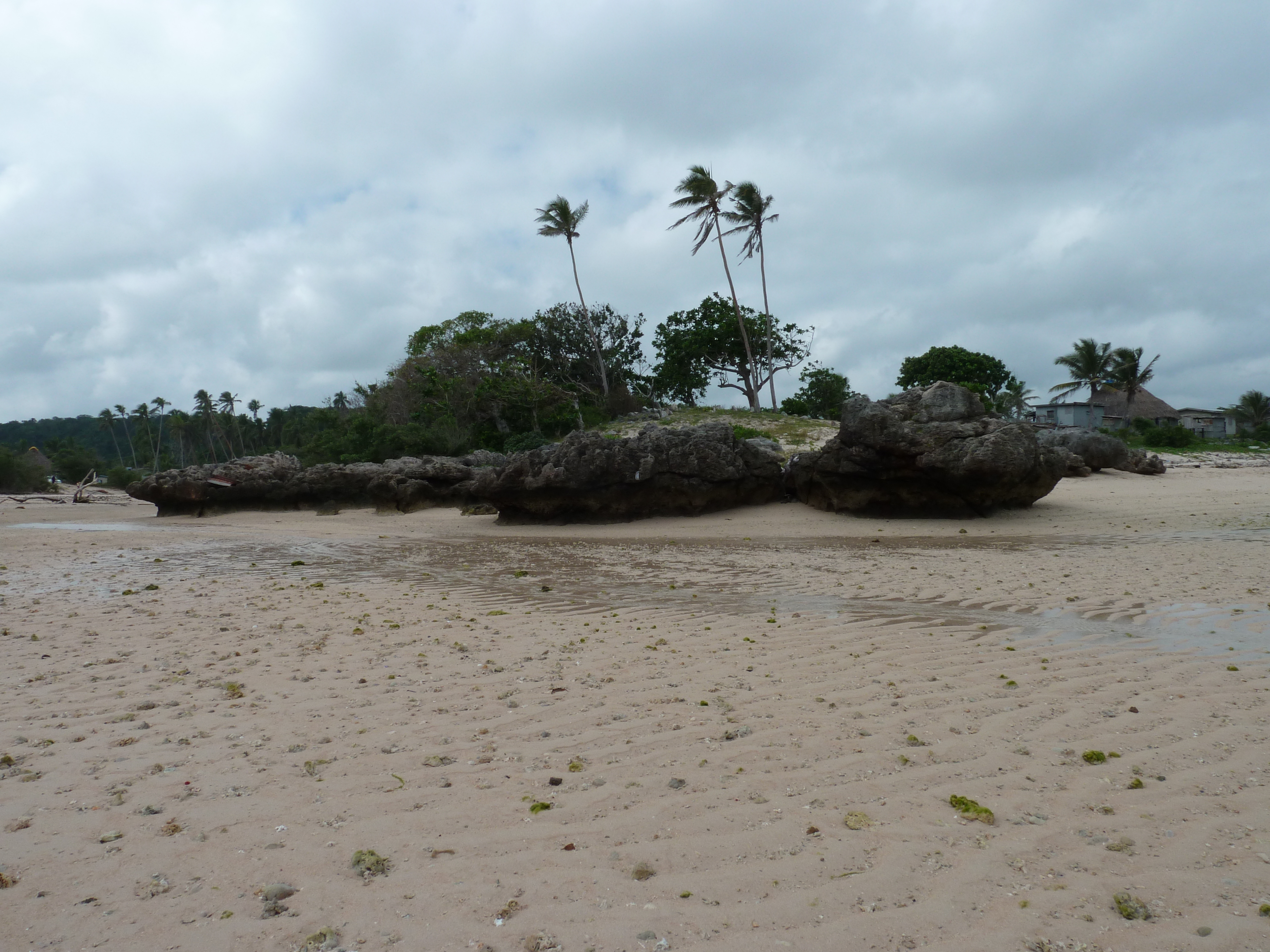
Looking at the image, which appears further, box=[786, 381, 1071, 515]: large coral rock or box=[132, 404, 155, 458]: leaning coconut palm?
box=[132, 404, 155, 458]: leaning coconut palm

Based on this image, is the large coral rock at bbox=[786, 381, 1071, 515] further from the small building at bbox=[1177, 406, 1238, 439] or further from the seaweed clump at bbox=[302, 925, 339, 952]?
the small building at bbox=[1177, 406, 1238, 439]

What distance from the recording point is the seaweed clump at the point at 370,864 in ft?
7.80

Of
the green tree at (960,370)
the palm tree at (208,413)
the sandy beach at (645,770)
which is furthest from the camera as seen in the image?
the palm tree at (208,413)

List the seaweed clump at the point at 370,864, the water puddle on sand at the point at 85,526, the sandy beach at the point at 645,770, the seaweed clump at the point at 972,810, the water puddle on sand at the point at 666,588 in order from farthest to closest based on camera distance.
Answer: the water puddle on sand at the point at 85,526 → the water puddle on sand at the point at 666,588 → the seaweed clump at the point at 972,810 → the seaweed clump at the point at 370,864 → the sandy beach at the point at 645,770

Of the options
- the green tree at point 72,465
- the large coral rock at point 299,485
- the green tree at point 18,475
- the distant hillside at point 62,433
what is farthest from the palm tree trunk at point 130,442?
the large coral rock at point 299,485

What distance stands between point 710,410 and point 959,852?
3599 centimetres

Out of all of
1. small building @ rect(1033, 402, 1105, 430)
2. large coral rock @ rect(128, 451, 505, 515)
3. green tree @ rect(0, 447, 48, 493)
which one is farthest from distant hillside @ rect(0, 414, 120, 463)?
small building @ rect(1033, 402, 1105, 430)

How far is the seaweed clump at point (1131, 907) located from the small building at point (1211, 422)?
205ft

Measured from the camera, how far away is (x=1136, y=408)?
171 feet

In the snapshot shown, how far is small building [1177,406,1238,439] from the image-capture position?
53656mm

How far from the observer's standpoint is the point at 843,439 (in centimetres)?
1545

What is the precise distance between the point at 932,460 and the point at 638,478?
610 centimetres

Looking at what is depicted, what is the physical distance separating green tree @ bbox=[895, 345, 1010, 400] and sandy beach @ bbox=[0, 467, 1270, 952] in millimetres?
42337

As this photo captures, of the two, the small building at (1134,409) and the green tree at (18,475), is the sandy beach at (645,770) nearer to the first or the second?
the green tree at (18,475)
